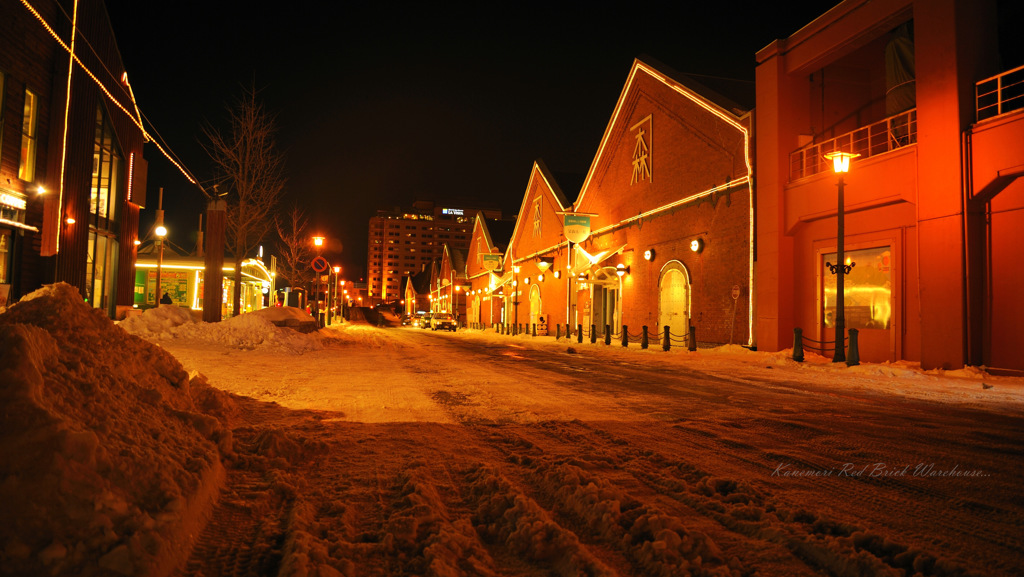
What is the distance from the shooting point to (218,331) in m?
16.2

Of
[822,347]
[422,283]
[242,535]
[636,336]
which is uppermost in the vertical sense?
[422,283]

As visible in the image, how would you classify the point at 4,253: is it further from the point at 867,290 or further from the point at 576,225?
the point at 576,225

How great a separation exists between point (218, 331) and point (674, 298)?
18069mm

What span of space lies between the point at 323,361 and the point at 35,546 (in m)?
12.1

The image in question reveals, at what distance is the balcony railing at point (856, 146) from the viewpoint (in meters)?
16.0

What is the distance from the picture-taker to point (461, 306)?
260 feet

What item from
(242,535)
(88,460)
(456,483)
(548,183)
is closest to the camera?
(88,460)

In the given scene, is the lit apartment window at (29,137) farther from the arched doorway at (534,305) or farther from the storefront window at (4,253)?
the arched doorway at (534,305)

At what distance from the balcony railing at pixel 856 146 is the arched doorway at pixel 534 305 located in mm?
28060

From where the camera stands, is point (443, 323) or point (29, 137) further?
point (443, 323)

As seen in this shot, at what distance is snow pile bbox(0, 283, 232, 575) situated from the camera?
92.0 inches

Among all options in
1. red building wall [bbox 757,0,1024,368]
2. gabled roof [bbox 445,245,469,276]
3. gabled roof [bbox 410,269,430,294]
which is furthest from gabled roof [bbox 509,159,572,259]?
gabled roof [bbox 410,269,430,294]

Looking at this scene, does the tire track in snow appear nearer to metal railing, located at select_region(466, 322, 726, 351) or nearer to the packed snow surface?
the packed snow surface

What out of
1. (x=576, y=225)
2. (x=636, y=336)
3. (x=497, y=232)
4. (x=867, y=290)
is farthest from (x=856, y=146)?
(x=497, y=232)
